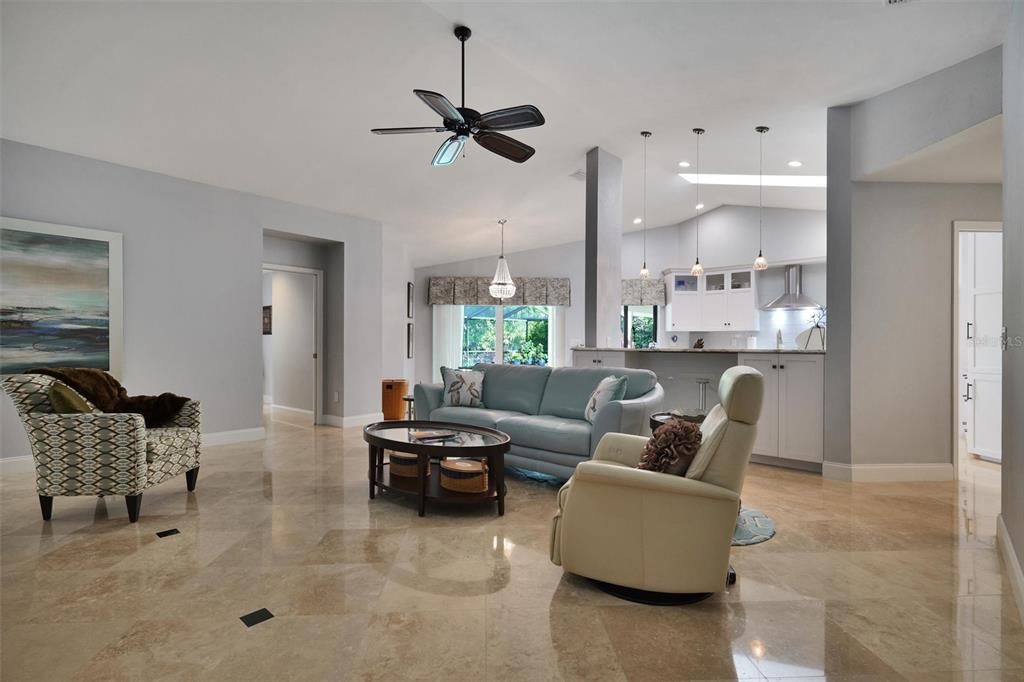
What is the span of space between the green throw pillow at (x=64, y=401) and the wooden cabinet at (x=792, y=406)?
4722mm

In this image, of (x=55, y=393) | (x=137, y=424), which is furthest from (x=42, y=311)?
(x=137, y=424)

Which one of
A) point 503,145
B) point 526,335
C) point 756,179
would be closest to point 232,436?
point 503,145

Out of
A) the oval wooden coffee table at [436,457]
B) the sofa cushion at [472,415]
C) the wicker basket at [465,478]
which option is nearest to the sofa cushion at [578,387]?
the sofa cushion at [472,415]

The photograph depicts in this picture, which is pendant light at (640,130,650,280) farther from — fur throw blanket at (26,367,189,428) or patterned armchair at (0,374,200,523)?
patterned armchair at (0,374,200,523)

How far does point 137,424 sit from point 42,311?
1.97 meters

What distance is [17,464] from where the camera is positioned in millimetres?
4098

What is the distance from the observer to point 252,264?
5.56 metres

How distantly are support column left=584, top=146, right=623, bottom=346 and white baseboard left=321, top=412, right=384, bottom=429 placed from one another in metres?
3.02

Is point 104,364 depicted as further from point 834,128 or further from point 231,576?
point 834,128

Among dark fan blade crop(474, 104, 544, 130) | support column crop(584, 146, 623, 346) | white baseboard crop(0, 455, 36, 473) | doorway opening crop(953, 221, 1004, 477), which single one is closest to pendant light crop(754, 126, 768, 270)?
support column crop(584, 146, 623, 346)

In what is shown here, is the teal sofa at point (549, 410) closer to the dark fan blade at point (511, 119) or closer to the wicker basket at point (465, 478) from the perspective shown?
the wicker basket at point (465, 478)

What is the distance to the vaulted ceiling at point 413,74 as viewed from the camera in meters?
3.06

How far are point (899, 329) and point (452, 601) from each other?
4.05 metres

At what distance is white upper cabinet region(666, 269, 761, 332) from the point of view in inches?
317
